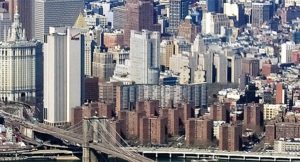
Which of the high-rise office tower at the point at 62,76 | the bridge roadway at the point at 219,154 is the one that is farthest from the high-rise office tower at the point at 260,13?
the bridge roadway at the point at 219,154

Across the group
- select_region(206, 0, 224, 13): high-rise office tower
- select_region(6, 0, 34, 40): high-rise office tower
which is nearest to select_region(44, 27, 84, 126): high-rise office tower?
select_region(6, 0, 34, 40): high-rise office tower

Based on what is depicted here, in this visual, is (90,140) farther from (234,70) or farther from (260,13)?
(260,13)

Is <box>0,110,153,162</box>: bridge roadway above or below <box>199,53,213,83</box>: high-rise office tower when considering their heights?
below

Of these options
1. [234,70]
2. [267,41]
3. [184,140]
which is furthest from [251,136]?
[267,41]

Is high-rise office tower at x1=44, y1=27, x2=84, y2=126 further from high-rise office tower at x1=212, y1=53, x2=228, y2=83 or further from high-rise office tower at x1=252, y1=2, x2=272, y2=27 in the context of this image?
high-rise office tower at x1=252, y1=2, x2=272, y2=27

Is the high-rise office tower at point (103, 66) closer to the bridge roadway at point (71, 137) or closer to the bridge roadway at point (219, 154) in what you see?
the bridge roadway at point (71, 137)

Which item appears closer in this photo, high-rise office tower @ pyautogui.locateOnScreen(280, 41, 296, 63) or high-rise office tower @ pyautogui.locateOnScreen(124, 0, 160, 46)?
high-rise office tower @ pyautogui.locateOnScreen(280, 41, 296, 63)

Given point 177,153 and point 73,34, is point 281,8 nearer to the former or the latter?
point 73,34
